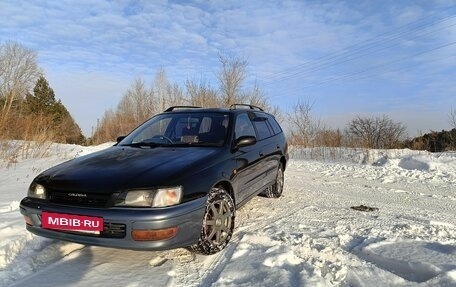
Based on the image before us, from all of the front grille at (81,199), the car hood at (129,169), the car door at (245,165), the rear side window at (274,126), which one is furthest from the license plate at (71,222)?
the rear side window at (274,126)

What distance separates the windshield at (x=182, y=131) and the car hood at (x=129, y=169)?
301 mm

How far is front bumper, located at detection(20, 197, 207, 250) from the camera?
9.62ft

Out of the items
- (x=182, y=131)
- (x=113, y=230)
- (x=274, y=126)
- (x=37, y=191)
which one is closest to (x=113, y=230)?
(x=113, y=230)

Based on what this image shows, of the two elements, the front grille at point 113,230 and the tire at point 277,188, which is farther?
the tire at point 277,188

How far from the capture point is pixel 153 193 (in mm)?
3049

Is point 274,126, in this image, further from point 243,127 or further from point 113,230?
point 113,230

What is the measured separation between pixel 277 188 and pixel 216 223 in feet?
9.26

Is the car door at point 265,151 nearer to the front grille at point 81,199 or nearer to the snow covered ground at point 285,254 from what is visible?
the snow covered ground at point 285,254

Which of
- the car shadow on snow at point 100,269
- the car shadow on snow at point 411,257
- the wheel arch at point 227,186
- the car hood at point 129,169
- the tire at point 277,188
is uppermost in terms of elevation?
the car hood at point 129,169

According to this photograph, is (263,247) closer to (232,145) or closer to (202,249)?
(202,249)

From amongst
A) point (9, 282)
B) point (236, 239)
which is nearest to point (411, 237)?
point (236, 239)

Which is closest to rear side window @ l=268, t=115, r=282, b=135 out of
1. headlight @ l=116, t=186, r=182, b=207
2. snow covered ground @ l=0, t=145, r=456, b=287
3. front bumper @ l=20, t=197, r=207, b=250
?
snow covered ground @ l=0, t=145, r=456, b=287

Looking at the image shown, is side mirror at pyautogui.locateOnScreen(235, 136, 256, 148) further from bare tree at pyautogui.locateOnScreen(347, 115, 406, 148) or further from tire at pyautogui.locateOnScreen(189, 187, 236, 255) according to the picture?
bare tree at pyautogui.locateOnScreen(347, 115, 406, 148)

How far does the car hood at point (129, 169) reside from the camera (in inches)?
123
